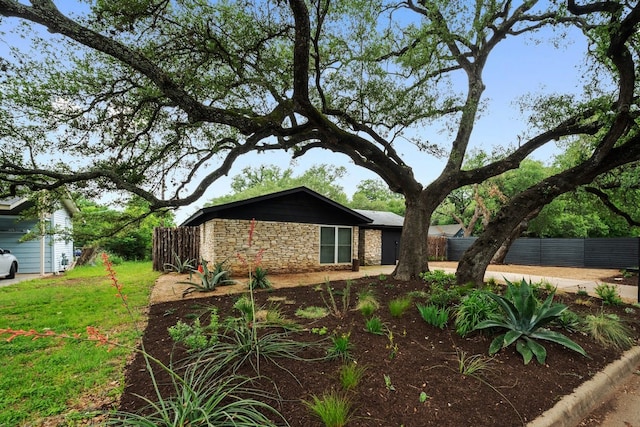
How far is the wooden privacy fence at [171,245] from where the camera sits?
39.9ft

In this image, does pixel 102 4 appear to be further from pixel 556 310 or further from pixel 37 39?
pixel 556 310

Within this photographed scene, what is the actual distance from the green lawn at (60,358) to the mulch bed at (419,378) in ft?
1.00

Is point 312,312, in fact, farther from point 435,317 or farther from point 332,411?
point 332,411

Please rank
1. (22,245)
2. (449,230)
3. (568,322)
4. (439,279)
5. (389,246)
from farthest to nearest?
(449,230)
(389,246)
(22,245)
(439,279)
(568,322)

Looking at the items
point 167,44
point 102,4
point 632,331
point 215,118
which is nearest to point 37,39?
point 102,4

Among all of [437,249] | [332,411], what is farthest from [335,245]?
[332,411]

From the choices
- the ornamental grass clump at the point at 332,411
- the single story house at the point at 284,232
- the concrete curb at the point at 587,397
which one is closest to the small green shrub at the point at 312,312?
the ornamental grass clump at the point at 332,411

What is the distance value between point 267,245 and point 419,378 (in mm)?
8474

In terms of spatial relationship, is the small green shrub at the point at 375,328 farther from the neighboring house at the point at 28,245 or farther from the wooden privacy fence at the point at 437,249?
the wooden privacy fence at the point at 437,249

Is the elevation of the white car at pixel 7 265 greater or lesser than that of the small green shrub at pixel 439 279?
lesser

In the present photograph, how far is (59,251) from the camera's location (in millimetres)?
13758

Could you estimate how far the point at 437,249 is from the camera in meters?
19.2

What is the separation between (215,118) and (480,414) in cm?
490

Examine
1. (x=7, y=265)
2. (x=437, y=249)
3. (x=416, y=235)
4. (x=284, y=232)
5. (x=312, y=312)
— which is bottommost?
(x=437, y=249)
